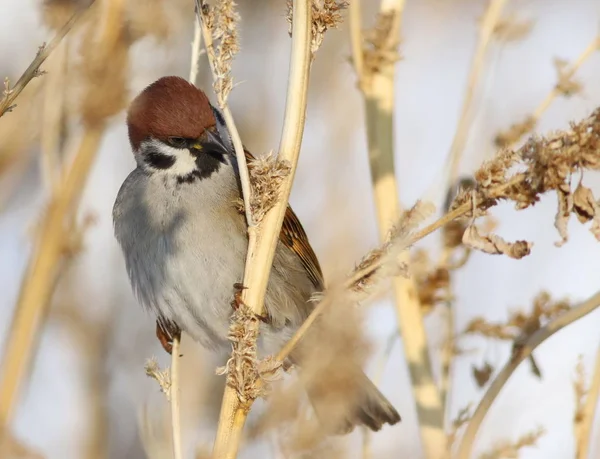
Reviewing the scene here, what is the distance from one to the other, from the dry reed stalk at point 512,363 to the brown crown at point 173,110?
1443 millimetres

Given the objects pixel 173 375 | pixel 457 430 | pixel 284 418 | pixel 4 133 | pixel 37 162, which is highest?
pixel 37 162

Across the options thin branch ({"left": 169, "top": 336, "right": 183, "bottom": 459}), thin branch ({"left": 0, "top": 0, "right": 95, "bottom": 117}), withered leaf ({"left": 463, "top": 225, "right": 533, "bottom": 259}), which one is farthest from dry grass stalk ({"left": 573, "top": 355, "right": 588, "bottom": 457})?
thin branch ({"left": 0, "top": 0, "right": 95, "bottom": 117})

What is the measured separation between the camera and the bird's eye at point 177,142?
3.12 meters

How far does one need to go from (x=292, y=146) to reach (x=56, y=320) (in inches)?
100

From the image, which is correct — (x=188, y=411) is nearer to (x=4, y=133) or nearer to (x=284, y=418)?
(x=4, y=133)

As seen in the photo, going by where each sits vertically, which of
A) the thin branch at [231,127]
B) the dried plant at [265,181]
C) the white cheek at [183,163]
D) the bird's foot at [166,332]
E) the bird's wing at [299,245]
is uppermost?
the white cheek at [183,163]

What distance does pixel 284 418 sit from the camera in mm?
1574

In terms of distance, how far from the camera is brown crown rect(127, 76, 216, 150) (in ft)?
9.83

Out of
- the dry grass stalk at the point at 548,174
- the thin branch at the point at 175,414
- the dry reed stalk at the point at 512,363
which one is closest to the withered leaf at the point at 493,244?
the dry grass stalk at the point at 548,174

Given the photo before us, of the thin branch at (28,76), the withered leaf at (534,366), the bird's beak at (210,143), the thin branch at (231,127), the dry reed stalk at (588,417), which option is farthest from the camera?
the bird's beak at (210,143)

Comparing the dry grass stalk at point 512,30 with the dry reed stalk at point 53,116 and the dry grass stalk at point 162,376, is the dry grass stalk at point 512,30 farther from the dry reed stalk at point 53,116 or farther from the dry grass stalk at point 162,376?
the dry grass stalk at point 162,376

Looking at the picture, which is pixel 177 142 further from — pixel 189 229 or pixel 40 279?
pixel 40 279

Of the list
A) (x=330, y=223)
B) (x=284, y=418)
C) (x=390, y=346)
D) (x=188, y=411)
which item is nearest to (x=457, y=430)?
(x=390, y=346)

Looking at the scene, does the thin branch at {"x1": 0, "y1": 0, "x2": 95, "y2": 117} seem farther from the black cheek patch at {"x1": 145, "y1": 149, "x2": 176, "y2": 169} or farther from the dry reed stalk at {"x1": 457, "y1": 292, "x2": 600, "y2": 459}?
the black cheek patch at {"x1": 145, "y1": 149, "x2": 176, "y2": 169}
